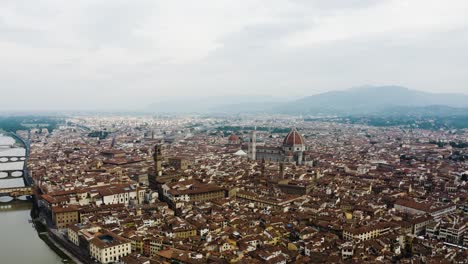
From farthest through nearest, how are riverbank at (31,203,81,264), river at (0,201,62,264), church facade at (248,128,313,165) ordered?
church facade at (248,128,313,165) → river at (0,201,62,264) → riverbank at (31,203,81,264)

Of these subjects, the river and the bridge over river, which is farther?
the bridge over river

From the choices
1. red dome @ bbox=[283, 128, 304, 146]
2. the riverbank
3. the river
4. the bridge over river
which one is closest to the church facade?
red dome @ bbox=[283, 128, 304, 146]

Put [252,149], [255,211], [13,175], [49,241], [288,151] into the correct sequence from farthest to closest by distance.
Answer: [252,149], [288,151], [13,175], [255,211], [49,241]

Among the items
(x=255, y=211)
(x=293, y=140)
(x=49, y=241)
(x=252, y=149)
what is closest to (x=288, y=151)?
(x=293, y=140)

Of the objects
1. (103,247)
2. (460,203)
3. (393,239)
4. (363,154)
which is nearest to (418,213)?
(460,203)

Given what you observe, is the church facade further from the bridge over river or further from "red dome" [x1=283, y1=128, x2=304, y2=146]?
the bridge over river

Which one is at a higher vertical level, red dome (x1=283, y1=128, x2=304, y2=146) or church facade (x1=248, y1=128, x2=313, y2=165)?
red dome (x1=283, y1=128, x2=304, y2=146)

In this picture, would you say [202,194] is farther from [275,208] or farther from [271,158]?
[271,158]

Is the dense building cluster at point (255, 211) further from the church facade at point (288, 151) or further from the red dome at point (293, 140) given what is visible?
the red dome at point (293, 140)

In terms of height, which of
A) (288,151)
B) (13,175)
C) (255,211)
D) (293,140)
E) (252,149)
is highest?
(293,140)

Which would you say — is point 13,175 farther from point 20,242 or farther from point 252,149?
point 252,149
